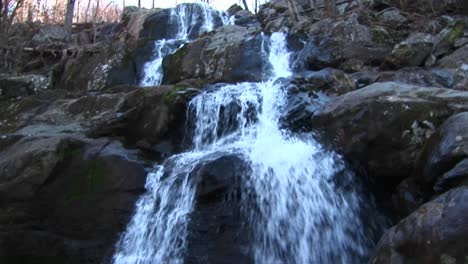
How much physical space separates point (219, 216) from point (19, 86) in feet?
31.4

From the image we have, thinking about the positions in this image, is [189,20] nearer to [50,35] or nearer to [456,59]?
[50,35]

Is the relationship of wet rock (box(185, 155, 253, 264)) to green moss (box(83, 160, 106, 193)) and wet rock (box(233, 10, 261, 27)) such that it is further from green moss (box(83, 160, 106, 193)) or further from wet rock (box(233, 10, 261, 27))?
wet rock (box(233, 10, 261, 27))

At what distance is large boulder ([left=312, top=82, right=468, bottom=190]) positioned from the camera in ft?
22.1

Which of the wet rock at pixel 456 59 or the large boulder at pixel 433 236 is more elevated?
the wet rock at pixel 456 59

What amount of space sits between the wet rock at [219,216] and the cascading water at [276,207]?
0.33ft

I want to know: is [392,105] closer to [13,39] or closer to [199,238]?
[199,238]

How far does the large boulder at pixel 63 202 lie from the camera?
24.8 feet

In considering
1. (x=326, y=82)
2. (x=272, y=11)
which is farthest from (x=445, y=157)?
(x=272, y=11)

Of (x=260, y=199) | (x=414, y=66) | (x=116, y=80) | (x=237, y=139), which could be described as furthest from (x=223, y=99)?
(x=116, y=80)

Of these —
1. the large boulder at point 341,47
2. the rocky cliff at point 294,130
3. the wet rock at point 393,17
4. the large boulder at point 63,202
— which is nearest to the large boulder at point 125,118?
the rocky cliff at point 294,130

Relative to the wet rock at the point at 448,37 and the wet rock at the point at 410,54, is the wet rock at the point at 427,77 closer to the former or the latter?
the wet rock at the point at 410,54

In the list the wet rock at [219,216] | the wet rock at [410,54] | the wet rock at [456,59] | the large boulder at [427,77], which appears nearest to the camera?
the wet rock at [219,216]

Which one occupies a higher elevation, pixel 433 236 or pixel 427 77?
pixel 427 77

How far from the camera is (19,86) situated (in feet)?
46.0
